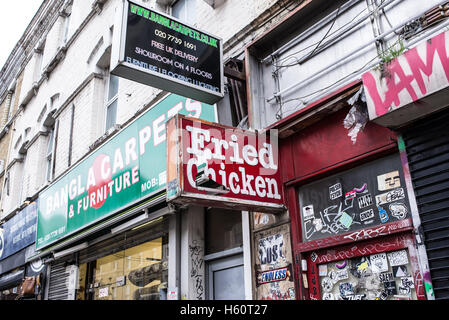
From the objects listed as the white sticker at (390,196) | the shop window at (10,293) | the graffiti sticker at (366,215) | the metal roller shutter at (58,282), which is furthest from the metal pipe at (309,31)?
the shop window at (10,293)

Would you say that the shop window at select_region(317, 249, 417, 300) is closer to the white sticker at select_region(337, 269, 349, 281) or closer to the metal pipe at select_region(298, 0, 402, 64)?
the white sticker at select_region(337, 269, 349, 281)

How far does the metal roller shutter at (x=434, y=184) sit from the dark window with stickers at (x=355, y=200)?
0.79 feet

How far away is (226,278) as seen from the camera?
6453mm

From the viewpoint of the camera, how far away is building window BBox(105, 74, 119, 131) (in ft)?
34.7

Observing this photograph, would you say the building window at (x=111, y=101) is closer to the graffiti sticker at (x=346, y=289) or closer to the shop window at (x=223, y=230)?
the shop window at (x=223, y=230)

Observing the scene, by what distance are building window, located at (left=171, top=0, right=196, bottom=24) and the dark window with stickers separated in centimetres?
488

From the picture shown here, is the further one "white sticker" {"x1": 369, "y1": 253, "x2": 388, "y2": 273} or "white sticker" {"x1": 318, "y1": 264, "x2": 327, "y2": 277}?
"white sticker" {"x1": 318, "y1": 264, "x2": 327, "y2": 277}

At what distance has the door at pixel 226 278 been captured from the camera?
20.4ft

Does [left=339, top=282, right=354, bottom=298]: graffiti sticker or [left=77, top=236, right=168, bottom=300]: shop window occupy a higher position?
[left=77, top=236, right=168, bottom=300]: shop window

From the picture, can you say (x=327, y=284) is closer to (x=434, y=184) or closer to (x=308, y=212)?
(x=308, y=212)

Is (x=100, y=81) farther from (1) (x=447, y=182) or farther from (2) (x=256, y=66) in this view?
(1) (x=447, y=182)

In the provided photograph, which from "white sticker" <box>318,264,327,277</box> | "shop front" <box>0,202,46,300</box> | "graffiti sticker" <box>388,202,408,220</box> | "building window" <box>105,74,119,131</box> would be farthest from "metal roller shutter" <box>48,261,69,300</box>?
"graffiti sticker" <box>388,202,408,220</box>

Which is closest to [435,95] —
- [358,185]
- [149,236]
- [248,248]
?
[358,185]

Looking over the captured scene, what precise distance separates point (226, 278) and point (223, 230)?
0.74m
